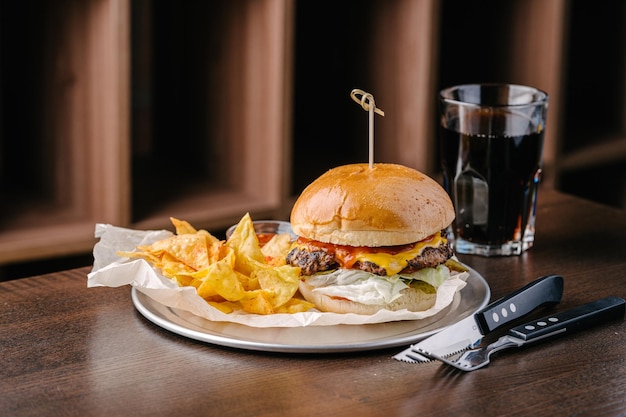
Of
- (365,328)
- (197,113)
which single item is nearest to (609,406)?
(365,328)

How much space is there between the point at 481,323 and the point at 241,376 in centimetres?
30

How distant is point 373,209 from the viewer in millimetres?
1205

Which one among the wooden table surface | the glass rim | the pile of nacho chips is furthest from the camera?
the glass rim

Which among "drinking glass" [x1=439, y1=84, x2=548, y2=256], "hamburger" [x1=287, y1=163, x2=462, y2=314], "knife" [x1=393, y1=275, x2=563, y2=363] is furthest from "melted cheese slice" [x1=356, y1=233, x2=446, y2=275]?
"drinking glass" [x1=439, y1=84, x2=548, y2=256]

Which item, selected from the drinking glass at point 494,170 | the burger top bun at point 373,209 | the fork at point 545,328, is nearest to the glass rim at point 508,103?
the drinking glass at point 494,170

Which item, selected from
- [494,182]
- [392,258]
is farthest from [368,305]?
[494,182]

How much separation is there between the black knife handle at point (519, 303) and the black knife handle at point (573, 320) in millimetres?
24

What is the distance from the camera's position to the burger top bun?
3.95 ft

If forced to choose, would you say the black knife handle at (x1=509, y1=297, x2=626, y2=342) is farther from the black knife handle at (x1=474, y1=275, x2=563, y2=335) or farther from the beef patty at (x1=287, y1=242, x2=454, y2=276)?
the beef patty at (x1=287, y1=242, x2=454, y2=276)

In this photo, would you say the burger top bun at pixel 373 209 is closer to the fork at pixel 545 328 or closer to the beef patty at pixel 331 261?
the beef patty at pixel 331 261

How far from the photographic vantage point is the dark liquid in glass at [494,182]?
154 centimetres

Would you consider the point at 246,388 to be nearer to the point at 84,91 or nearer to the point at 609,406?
the point at 609,406

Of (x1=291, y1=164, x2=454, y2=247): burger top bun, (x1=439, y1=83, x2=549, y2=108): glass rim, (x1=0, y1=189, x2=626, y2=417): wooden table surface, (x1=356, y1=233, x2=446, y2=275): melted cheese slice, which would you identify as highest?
(x1=439, y1=83, x2=549, y2=108): glass rim

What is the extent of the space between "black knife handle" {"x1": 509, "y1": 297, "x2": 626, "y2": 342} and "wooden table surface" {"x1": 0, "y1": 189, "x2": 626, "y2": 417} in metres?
0.01
